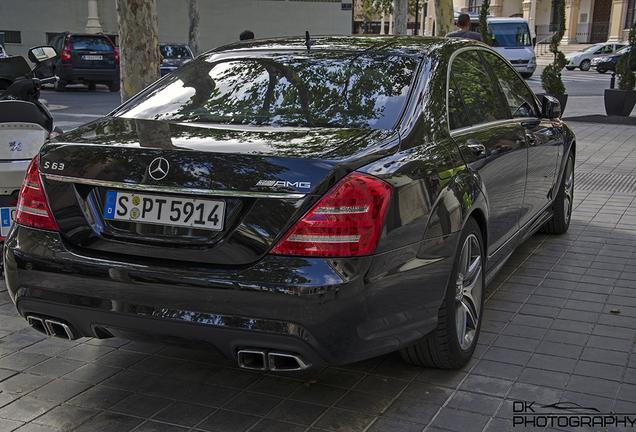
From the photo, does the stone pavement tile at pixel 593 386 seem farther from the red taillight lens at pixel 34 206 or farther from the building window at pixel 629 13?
the building window at pixel 629 13

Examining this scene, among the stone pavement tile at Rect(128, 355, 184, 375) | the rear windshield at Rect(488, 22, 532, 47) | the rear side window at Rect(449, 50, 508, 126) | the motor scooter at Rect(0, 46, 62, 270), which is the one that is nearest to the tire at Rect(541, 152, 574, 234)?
the rear side window at Rect(449, 50, 508, 126)

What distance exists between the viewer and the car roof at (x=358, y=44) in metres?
3.75

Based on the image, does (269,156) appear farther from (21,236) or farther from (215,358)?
(215,358)

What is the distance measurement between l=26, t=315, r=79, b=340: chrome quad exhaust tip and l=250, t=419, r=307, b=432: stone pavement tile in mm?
859

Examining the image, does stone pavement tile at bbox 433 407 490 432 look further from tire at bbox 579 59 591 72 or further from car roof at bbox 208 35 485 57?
tire at bbox 579 59 591 72

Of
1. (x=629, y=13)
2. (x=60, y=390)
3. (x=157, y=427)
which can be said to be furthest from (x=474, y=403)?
(x=629, y=13)

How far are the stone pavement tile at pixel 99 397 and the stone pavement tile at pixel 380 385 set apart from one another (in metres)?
1.09

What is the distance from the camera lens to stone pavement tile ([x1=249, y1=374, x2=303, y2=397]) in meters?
3.32

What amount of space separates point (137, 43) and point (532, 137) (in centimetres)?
428

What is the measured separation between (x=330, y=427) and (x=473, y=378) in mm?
866

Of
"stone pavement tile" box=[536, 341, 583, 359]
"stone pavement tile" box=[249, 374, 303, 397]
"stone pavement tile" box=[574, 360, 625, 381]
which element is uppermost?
"stone pavement tile" box=[249, 374, 303, 397]

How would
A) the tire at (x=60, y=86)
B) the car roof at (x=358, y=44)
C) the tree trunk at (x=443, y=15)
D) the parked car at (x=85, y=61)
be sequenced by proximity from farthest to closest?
1. the tire at (x=60, y=86)
2. the parked car at (x=85, y=61)
3. the tree trunk at (x=443, y=15)
4. the car roof at (x=358, y=44)

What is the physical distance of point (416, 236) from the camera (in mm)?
2943

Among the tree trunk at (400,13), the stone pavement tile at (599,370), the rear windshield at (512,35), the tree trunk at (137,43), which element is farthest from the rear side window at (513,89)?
the rear windshield at (512,35)
